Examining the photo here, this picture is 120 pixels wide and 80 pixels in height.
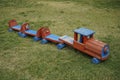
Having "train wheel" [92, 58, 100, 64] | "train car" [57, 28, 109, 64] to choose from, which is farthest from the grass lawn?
"train car" [57, 28, 109, 64]

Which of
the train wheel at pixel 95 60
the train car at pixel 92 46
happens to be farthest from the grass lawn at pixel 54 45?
the train car at pixel 92 46

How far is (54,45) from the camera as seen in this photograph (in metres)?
5.92

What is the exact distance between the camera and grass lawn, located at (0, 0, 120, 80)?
15.2 feet

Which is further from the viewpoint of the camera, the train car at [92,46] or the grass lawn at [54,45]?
the train car at [92,46]

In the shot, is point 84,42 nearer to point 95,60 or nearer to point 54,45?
point 95,60

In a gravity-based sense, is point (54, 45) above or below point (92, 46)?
below

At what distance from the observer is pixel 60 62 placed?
5.05m

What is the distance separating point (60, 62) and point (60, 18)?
3.52 metres

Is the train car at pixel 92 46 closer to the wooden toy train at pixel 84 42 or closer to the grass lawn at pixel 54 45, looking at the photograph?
the wooden toy train at pixel 84 42

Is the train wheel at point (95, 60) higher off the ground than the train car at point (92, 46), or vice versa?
the train car at point (92, 46)

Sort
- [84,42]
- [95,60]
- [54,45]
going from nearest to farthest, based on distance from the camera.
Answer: [95,60] < [84,42] < [54,45]

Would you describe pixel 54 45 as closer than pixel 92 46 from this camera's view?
No

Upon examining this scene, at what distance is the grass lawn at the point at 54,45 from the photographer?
4637mm

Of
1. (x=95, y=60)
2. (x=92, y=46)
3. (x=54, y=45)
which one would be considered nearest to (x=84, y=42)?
(x=92, y=46)
